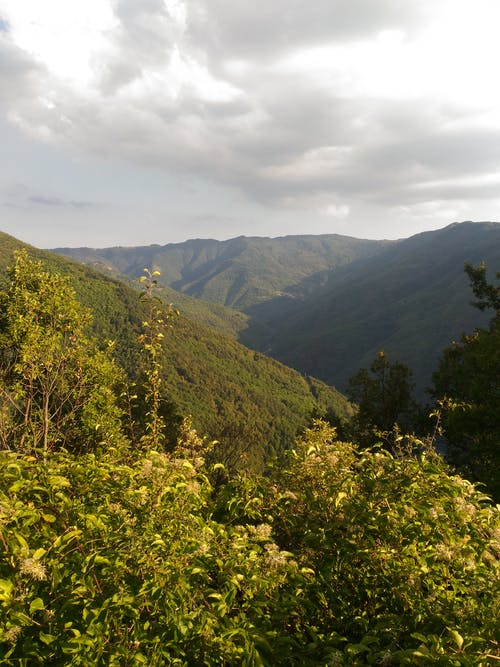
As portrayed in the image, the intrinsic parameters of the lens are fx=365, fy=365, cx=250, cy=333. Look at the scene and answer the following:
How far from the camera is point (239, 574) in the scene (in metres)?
3.41

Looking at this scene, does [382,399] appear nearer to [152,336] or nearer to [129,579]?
[152,336]

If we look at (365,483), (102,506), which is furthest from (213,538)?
(365,483)

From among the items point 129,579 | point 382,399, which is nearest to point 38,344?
point 129,579

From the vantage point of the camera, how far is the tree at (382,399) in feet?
104

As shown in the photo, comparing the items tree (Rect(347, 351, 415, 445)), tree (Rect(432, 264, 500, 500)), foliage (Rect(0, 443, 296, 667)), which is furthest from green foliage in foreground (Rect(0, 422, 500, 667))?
tree (Rect(347, 351, 415, 445))

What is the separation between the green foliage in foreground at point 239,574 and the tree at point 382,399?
28.5 meters

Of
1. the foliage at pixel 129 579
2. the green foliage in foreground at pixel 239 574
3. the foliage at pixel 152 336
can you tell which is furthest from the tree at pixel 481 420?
the foliage at pixel 129 579

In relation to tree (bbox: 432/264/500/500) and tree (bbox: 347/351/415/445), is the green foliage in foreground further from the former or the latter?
tree (bbox: 347/351/415/445)

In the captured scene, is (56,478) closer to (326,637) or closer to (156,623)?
(156,623)

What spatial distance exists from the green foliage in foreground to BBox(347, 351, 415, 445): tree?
1122 inches

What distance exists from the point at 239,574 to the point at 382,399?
31127mm

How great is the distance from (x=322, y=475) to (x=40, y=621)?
3807 mm

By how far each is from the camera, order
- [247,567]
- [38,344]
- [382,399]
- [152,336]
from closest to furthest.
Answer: [247,567], [152,336], [38,344], [382,399]

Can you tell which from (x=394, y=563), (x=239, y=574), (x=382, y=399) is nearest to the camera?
(x=239, y=574)
